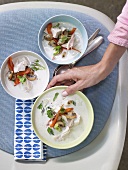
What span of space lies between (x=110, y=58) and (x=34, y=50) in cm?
20

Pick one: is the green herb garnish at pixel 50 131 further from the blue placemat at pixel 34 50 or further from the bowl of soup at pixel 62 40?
the bowl of soup at pixel 62 40

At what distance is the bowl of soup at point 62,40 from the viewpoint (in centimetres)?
93

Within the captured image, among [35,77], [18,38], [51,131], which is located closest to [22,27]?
[18,38]

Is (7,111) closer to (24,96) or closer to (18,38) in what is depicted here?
(24,96)

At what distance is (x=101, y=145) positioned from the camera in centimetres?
95

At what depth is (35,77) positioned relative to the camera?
0.93 metres

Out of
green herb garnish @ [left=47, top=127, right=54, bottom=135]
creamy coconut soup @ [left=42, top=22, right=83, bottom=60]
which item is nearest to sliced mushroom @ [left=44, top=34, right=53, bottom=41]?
creamy coconut soup @ [left=42, top=22, right=83, bottom=60]

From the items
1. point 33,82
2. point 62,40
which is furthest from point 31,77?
point 62,40

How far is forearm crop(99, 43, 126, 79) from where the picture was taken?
0.89 metres

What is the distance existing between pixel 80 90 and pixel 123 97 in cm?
13

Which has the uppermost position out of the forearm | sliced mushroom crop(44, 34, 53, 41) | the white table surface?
sliced mushroom crop(44, 34, 53, 41)

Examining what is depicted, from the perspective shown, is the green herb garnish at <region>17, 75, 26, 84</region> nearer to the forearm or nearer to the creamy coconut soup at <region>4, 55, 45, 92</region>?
the creamy coconut soup at <region>4, 55, 45, 92</region>

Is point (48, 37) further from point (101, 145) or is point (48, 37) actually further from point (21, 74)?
point (101, 145)

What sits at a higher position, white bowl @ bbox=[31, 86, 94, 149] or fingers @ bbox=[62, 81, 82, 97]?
fingers @ bbox=[62, 81, 82, 97]
